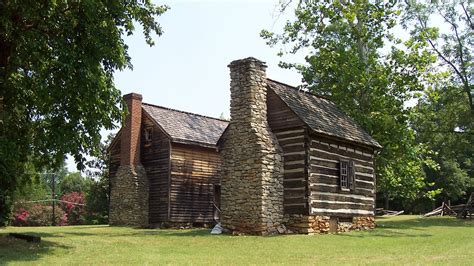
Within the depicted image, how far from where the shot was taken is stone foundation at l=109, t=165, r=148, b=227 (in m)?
32.0

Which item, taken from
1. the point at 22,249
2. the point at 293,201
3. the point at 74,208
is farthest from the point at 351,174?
the point at 74,208

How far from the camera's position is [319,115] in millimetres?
25219

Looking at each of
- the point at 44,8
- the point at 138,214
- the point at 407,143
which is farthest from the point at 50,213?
the point at 44,8

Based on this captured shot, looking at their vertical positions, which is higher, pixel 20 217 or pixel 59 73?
pixel 59 73

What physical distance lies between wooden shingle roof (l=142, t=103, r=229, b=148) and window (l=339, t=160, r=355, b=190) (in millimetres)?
10813

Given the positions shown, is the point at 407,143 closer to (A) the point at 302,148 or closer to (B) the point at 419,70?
(B) the point at 419,70

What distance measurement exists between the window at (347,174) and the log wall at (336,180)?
7.8 inches

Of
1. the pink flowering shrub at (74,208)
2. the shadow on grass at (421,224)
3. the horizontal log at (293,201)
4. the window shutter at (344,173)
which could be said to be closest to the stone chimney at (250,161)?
the horizontal log at (293,201)

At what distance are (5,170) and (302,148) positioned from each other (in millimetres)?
11846

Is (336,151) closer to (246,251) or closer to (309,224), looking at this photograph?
(309,224)

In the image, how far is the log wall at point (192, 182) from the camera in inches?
1241

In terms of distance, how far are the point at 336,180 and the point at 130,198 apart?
14082 millimetres

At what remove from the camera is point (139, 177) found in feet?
106

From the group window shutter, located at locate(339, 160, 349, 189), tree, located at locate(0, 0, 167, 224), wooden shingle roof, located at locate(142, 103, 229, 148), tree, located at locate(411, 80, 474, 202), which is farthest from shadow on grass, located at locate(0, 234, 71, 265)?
tree, located at locate(411, 80, 474, 202)
